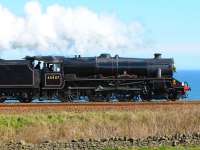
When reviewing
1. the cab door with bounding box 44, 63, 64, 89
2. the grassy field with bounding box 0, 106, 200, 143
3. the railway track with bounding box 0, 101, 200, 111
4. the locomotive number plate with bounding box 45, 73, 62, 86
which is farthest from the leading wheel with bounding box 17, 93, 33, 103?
the grassy field with bounding box 0, 106, 200, 143

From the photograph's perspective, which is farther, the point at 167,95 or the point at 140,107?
the point at 167,95

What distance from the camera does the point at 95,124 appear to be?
78.9ft

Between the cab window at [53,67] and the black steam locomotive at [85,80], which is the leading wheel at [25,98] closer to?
the black steam locomotive at [85,80]

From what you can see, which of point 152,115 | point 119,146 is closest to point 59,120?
point 152,115

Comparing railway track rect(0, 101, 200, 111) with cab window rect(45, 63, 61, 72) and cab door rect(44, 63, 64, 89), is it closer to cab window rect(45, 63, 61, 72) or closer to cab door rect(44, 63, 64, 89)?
cab door rect(44, 63, 64, 89)

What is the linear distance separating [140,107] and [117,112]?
8.85 feet

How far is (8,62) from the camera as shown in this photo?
3478 cm

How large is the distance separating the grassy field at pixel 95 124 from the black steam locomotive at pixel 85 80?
23.3 feet

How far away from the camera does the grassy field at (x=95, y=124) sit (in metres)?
21.7

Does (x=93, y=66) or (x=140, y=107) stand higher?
(x=93, y=66)

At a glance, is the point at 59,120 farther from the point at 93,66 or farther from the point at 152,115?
the point at 93,66

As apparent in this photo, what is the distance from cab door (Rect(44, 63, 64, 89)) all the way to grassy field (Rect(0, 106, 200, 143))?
7612 millimetres

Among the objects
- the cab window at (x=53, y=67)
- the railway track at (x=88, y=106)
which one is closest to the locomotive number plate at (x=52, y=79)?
the cab window at (x=53, y=67)

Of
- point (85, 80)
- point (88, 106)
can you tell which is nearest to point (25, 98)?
Result: point (85, 80)
